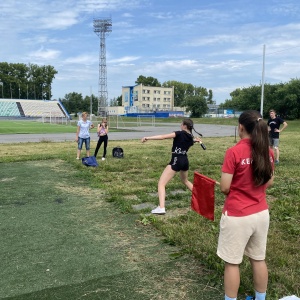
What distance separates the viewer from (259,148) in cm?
256

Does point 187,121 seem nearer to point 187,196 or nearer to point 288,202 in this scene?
point 187,196

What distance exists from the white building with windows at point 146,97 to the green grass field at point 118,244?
106664 millimetres

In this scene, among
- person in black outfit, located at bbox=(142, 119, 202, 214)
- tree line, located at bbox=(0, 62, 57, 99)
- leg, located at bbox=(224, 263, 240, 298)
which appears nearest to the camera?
leg, located at bbox=(224, 263, 240, 298)

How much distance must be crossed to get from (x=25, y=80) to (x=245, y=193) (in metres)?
132

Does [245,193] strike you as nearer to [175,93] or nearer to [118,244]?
[118,244]

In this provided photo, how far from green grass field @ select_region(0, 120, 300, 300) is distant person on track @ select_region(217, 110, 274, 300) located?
721 mm

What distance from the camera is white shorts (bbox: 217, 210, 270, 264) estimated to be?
8.60 feet

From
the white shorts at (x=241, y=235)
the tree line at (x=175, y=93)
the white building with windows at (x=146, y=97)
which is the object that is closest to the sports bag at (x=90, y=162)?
the white shorts at (x=241, y=235)

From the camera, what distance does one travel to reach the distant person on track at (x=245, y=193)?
8.43 feet

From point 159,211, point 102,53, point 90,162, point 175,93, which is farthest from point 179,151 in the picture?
point 175,93

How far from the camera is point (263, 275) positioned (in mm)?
2812

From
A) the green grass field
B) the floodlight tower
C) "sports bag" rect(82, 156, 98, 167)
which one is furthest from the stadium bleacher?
the green grass field

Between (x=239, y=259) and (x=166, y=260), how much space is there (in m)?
1.47

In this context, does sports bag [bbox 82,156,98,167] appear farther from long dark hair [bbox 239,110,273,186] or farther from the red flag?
long dark hair [bbox 239,110,273,186]
